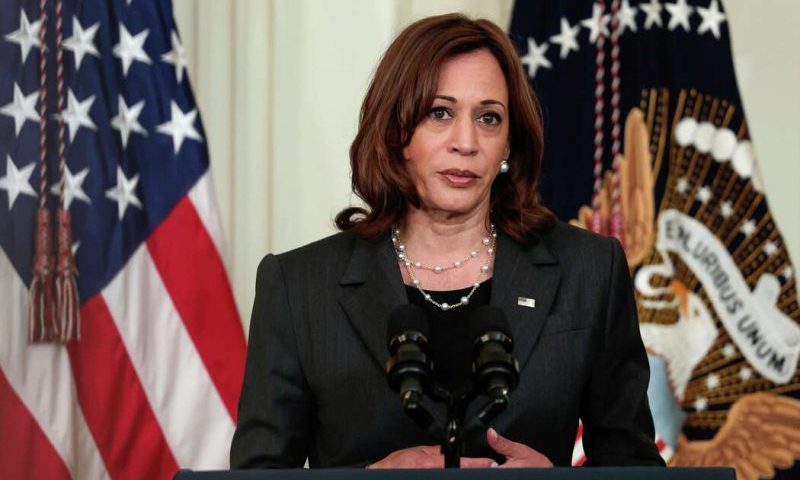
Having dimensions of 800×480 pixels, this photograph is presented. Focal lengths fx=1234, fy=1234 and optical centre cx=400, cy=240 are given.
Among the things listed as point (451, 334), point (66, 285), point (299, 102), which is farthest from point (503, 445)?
point (299, 102)

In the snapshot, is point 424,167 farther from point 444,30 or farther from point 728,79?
point 728,79

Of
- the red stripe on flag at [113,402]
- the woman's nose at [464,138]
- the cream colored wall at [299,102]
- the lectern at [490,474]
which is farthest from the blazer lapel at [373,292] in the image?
the cream colored wall at [299,102]

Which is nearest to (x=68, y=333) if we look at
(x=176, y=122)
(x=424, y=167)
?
(x=176, y=122)

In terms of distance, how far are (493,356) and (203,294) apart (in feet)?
6.96

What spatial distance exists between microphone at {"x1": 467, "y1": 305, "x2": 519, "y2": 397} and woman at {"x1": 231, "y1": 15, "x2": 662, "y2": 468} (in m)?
0.47

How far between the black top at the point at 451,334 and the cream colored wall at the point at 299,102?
1573mm

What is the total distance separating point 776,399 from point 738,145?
76 cm

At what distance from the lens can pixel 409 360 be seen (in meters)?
1.55

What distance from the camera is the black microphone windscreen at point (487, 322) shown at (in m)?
1.61

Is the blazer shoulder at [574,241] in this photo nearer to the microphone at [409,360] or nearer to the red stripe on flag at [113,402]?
the microphone at [409,360]

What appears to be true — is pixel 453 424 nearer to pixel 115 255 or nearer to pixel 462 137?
pixel 462 137

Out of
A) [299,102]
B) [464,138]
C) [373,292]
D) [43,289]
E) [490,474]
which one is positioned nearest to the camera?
[490,474]

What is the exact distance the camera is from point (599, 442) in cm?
221

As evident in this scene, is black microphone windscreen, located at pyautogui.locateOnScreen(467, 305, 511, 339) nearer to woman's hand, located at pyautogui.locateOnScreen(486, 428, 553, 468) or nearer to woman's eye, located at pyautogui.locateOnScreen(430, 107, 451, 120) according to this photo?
woman's hand, located at pyautogui.locateOnScreen(486, 428, 553, 468)
